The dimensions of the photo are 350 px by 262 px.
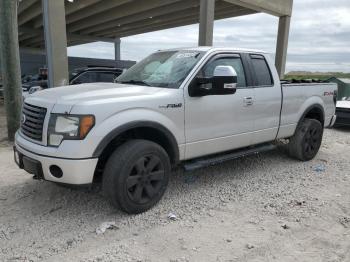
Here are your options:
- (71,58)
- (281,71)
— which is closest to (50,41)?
(281,71)

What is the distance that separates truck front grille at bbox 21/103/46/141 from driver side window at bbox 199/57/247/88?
6.31 feet

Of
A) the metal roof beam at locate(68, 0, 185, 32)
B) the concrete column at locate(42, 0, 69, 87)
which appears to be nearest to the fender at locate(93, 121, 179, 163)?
the concrete column at locate(42, 0, 69, 87)

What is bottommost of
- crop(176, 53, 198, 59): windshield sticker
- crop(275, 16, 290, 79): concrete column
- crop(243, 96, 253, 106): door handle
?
crop(243, 96, 253, 106): door handle

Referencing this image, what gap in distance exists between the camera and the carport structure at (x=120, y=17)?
8891mm

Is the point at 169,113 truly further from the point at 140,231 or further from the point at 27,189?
the point at 27,189

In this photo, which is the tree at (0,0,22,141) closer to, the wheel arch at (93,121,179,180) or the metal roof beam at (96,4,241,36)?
the wheel arch at (93,121,179,180)

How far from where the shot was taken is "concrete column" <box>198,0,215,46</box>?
39.7 feet

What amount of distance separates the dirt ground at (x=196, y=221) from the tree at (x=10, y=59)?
6.15 feet

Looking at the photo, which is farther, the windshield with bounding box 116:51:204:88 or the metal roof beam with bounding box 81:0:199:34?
the metal roof beam with bounding box 81:0:199:34

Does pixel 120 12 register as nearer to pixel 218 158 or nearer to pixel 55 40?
pixel 55 40

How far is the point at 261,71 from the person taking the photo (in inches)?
204

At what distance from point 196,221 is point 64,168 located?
1486 mm

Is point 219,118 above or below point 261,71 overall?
below

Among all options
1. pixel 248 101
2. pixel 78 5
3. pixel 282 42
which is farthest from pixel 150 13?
pixel 248 101
